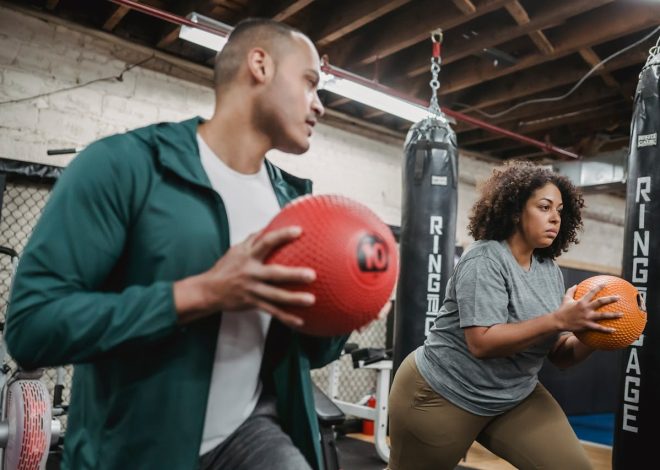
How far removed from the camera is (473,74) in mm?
5855

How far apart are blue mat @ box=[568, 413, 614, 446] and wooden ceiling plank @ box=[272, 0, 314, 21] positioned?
5.21 m

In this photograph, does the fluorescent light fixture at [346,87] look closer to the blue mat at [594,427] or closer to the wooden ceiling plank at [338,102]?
the wooden ceiling plank at [338,102]

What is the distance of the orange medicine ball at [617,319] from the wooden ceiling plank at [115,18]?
13.4 ft

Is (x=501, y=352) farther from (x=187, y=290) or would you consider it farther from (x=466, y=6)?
(x=466, y=6)

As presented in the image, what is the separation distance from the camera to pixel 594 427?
7180mm

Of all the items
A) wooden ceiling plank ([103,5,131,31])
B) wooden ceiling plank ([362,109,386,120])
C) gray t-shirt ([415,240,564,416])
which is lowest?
gray t-shirt ([415,240,564,416])

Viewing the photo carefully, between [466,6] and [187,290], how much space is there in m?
3.98

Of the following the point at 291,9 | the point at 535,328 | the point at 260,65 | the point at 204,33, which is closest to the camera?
the point at 260,65

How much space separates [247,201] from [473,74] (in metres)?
5.04

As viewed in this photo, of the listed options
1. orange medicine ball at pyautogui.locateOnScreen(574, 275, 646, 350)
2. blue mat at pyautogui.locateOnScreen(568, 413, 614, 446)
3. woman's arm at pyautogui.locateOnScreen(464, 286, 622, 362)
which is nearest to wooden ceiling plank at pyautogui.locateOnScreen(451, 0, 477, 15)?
orange medicine ball at pyautogui.locateOnScreen(574, 275, 646, 350)

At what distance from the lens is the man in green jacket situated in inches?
39.9

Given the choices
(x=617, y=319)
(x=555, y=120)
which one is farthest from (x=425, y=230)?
(x=555, y=120)

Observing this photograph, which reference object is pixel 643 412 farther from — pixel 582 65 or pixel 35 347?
pixel 582 65

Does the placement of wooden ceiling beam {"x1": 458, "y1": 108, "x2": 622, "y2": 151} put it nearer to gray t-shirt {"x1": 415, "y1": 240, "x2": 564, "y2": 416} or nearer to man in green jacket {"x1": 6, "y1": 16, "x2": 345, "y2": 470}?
gray t-shirt {"x1": 415, "y1": 240, "x2": 564, "y2": 416}
